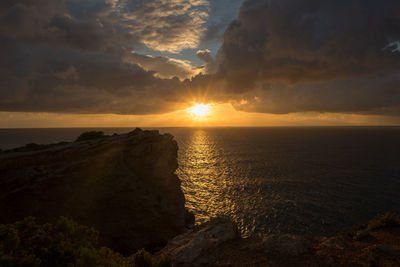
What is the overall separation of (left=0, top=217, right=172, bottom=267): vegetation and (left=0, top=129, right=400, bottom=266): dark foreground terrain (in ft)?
0.17

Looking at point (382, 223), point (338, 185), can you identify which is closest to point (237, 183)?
point (338, 185)

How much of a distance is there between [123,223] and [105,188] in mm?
7194

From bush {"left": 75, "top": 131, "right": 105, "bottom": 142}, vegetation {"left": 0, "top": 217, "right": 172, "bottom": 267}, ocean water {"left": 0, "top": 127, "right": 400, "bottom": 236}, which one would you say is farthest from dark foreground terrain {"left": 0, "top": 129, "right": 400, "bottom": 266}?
ocean water {"left": 0, "top": 127, "right": 400, "bottom": 236}

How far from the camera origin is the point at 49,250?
35.8ft

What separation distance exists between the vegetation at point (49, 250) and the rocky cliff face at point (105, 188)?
2044 centimetres

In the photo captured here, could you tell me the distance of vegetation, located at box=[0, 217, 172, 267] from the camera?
989cm

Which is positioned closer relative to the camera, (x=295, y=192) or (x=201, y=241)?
(x=201, y=241)

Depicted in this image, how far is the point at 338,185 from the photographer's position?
61.4 meters

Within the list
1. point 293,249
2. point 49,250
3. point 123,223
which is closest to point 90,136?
point 123,223

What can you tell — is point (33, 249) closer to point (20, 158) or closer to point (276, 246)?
point (276, 246)

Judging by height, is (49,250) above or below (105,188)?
above

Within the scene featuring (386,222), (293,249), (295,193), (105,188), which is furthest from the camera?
(295,193)

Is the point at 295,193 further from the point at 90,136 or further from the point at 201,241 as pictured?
the point at 90,136

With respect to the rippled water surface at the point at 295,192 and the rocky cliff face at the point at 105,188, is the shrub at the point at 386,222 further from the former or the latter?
the rocky cliff face at the point at 105,188
